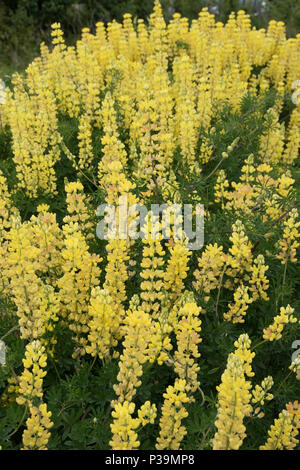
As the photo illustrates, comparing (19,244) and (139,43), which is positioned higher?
(139,43)

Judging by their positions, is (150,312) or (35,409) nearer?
(35,409)

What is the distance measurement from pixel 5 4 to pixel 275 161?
12233 millimetres

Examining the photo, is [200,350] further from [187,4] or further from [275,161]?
[187,4]

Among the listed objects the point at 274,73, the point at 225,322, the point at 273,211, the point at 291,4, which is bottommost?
the point at 225,322

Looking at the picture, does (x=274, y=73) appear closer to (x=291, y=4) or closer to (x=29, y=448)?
(x=29, y=448)

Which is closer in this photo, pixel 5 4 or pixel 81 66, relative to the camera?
pixel 81 66

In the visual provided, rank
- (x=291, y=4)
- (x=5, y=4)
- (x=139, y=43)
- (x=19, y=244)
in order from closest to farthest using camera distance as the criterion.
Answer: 1. (x=19, y=244)
2. (x=139, y=43)
3. (x=291, y=4)
4. (x=5, y=4)

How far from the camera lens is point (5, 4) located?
553 inches

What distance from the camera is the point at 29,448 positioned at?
7.23 feet
